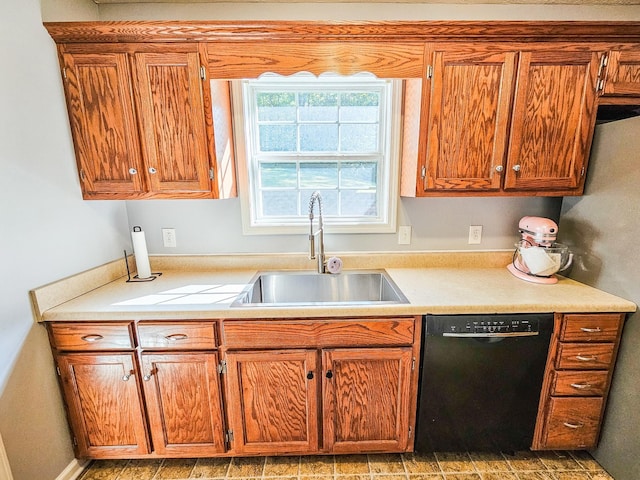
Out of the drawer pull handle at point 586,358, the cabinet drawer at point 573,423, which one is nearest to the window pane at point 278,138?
the drawer pull handle at point 586,358

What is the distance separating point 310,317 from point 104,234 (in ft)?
4.29

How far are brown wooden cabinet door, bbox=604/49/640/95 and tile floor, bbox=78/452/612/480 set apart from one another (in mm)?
1925

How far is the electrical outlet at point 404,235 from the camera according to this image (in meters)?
1.92

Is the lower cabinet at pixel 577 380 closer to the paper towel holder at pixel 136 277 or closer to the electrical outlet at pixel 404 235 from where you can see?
the electrical outlet at pixel 404 235

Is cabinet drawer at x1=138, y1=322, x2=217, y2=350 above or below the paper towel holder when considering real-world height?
below

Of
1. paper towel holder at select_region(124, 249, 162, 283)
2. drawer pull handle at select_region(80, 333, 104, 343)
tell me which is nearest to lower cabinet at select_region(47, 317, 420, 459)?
drawer pull handle at select_region(80, 333, 104, 343)

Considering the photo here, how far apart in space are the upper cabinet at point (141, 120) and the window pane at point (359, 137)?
2.72 feet

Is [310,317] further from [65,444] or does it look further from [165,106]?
[65,444]

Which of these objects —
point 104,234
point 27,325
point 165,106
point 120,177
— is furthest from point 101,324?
point 165,106

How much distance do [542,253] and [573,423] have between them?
2.86ft

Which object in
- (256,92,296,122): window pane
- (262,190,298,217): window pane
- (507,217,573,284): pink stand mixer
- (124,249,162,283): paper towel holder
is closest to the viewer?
(507,217,573,284): pink stand mixer

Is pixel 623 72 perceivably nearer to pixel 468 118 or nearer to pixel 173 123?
pixel 468 118

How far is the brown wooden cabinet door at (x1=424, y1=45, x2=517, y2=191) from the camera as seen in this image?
1.45m

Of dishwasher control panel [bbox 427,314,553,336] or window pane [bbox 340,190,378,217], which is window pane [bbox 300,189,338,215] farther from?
dishwasher control panel [bbox 427,314,553,336]
